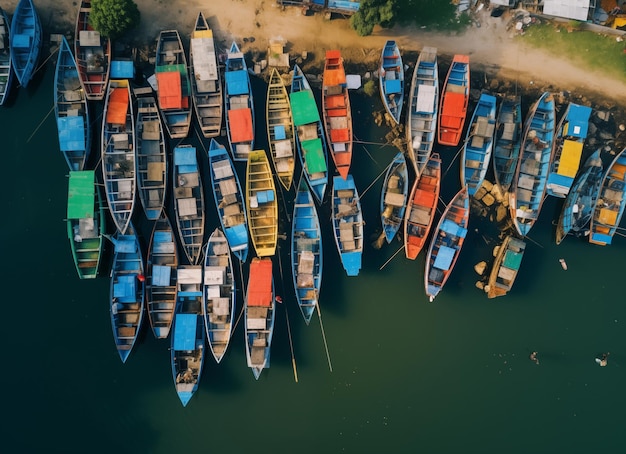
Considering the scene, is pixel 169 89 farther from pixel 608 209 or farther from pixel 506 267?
pixel 608 209

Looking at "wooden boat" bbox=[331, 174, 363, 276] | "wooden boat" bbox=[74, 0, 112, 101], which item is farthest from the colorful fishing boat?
"wooden boat" bbox=[74, 0, 112, 101]

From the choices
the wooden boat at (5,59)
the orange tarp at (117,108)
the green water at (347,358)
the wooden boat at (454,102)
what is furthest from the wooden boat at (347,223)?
the wooden boat at (5,59)

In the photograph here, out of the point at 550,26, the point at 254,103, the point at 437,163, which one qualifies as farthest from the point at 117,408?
the point at 550,26

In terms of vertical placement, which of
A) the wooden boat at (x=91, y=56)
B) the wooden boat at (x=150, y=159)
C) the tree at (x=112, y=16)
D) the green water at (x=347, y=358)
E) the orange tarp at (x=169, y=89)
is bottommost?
the green water at (x=347, y=358)

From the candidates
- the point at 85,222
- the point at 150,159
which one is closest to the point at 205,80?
the point at 150,159

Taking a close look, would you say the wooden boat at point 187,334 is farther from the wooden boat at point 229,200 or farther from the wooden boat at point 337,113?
the wooden boat at point 337,113

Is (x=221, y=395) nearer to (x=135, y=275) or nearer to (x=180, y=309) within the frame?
(x=180, y=309)
